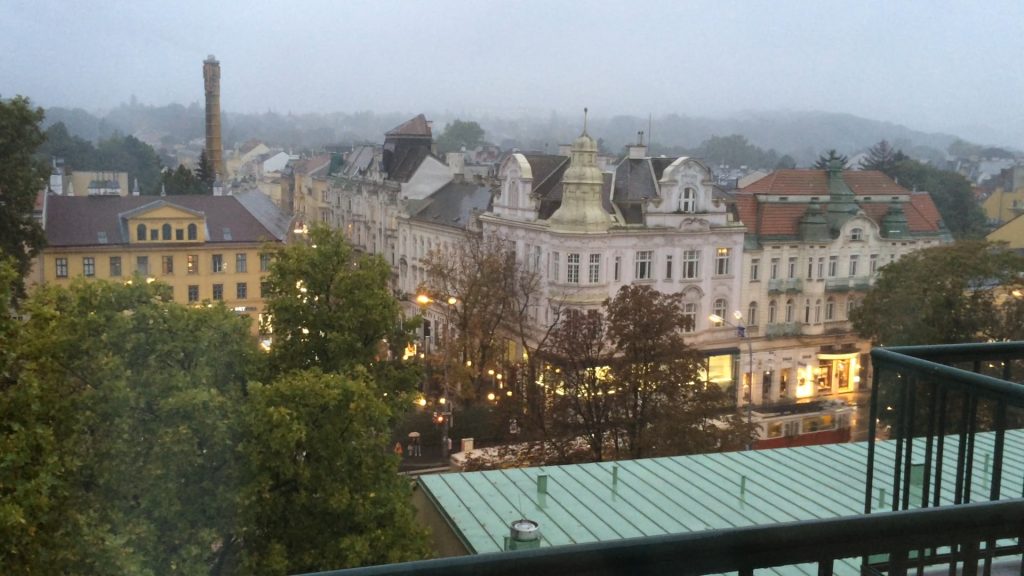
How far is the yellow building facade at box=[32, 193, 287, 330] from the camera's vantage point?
2995cm

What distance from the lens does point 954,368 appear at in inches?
136

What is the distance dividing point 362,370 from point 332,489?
64.8 inches

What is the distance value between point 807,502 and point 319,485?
17.0 feet

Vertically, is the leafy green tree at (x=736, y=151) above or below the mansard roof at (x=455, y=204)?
above

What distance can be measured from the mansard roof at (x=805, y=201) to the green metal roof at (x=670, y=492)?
76.1 ft

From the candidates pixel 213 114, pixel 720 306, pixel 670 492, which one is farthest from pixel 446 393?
pixel 213 114

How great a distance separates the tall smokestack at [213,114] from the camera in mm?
66125

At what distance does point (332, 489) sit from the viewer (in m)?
10.9

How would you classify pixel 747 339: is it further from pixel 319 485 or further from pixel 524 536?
pixel 524 536

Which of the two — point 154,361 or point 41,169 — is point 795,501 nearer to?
point 154,361

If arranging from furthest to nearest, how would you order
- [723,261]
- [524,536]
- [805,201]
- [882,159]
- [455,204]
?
[882,159]
[455,204]
[805,201]
[723,261]
[524,536]

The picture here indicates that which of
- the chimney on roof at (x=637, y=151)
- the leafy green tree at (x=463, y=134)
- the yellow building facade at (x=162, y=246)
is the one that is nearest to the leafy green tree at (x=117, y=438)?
the yellow building facade at (x=162, y=246)

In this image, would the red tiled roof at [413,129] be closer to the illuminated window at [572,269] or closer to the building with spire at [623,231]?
the building with spire at [623,231]

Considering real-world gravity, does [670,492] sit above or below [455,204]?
below
